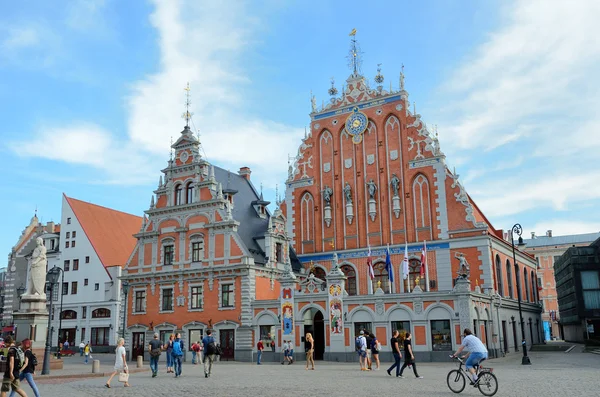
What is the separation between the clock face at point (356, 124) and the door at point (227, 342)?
16458mm

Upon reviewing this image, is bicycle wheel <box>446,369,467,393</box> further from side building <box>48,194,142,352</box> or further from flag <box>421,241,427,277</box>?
side building <box>48,194,142,352</box>

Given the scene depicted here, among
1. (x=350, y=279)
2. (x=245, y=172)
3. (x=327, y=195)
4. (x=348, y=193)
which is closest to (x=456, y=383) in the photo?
(x=350, y=279)

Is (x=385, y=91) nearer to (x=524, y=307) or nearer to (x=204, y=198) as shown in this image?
(x=204, y=198)

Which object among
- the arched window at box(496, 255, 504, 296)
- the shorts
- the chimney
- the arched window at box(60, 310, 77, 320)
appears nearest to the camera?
the shorts

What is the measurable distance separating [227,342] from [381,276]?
1139 centimetres

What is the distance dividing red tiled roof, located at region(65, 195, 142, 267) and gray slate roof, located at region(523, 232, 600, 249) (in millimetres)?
57685

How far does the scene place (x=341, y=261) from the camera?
40.8 meters

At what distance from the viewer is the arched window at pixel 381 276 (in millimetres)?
38969

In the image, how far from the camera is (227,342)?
119 feet

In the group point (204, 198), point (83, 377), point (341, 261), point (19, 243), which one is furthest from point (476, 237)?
point (19, 243)

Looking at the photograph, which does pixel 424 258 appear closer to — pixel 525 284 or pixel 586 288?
pixel 525 284

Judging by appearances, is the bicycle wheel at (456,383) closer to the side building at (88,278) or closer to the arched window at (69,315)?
the side building at (88,278)

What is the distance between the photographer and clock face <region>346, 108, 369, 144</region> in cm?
4184

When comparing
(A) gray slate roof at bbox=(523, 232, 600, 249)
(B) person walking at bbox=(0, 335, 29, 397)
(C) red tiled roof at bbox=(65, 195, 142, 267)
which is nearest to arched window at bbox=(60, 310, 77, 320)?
(C) red tiled roof at bbox=(65, 195, 142, 267)
